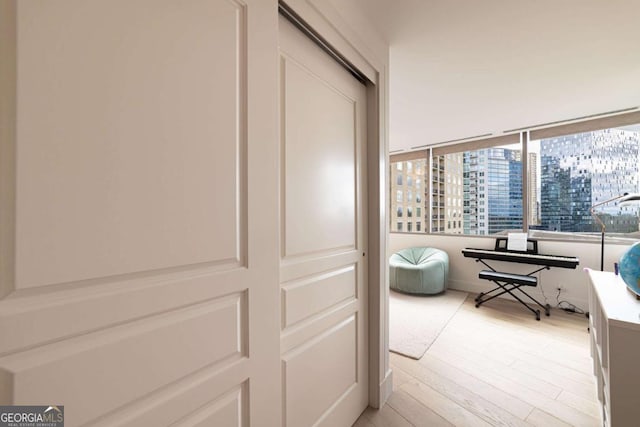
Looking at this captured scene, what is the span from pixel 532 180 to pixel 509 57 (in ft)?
8.82

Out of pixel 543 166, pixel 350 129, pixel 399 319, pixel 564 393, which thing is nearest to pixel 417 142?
pixel 543 166

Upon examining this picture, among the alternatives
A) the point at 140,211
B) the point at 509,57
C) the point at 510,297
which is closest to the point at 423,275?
the point at 510,297

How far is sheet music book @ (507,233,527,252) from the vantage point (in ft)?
12.5

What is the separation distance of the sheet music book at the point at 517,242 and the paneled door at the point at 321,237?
3197mm

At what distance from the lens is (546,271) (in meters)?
3.77

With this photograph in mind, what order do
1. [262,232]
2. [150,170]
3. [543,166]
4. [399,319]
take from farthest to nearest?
[543,166], [399,319], [262,232], [150,170]

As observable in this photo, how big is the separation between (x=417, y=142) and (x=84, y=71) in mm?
4778

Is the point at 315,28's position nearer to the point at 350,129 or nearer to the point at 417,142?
the point at 350,129

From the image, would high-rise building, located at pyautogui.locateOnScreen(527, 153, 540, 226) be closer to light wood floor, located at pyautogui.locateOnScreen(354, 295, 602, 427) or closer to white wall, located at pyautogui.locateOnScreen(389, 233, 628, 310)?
white wall, located at pyautogui.locateOnScreen(389, 233, 628, 310)

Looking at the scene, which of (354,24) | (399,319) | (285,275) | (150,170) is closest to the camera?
(150,170)

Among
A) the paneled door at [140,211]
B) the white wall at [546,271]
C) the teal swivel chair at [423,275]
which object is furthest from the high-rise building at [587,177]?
the paneled door at [140,211]

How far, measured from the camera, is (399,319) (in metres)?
3.27

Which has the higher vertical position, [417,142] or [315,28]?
[417,142]

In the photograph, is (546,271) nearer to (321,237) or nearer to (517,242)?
(517,242)
